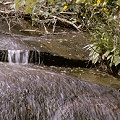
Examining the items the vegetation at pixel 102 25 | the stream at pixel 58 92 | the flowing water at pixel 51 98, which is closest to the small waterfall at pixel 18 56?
the stream at pixel 58 92

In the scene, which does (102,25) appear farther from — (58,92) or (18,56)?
(58,92)

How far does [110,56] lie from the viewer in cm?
467

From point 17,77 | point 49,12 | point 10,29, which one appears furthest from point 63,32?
point 17,77

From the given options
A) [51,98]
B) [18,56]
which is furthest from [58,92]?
[18,56]

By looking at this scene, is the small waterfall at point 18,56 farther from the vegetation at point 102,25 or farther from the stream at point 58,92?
the vegetation at point 102,25

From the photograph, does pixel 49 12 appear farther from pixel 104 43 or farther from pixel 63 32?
pixel 104 43

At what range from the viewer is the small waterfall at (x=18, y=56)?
17.1ft

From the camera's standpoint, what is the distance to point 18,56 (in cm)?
525

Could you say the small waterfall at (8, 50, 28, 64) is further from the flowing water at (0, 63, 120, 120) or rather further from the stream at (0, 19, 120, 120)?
the flowing water at (0, 63, 120, 120)

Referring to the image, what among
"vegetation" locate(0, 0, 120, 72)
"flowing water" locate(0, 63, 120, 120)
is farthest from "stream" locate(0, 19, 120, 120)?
"vegetation" locate(0, 0, 120, 72)

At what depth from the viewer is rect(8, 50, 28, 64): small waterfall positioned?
521cm

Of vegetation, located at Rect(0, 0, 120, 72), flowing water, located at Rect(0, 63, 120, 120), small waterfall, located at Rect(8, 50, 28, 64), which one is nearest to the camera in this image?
A: flowing water, located at Rect(0, 63, 120, 120)

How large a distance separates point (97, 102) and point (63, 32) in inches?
134

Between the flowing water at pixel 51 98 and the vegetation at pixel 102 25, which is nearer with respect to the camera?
the flowing water at pixel 51 98
